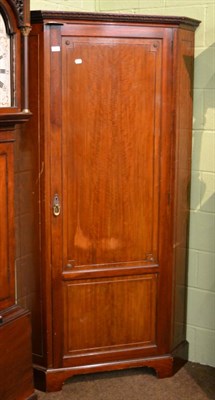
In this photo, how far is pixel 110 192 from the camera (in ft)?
9.92

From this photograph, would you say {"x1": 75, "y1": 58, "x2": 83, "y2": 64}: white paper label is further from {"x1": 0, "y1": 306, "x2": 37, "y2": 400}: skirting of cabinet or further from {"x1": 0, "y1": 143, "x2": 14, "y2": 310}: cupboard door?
{"x1": 0, "y1": 306, "x2": 37, "y2": 400}: skirting of cabinet

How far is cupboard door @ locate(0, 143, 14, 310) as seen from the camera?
101 inches

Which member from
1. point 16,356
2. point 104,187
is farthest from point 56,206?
point 16,356

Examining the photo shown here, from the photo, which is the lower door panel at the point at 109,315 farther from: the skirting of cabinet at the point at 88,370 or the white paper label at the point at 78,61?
the white paper label at the point at 78,61

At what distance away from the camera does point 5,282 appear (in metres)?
2.62

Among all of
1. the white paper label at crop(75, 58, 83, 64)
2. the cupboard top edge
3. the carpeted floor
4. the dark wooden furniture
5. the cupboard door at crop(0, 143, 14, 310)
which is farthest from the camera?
the carpeted floor

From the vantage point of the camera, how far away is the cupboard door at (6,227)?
255 cm

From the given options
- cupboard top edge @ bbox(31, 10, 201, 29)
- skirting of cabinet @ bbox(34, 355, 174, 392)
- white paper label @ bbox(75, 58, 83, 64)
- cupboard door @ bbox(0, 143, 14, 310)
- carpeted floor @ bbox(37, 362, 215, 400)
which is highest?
cupboard top edge @ bbox(31, 10, 201, 29)

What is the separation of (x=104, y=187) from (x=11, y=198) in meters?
0.57

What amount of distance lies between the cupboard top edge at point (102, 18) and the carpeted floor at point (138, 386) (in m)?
1.84

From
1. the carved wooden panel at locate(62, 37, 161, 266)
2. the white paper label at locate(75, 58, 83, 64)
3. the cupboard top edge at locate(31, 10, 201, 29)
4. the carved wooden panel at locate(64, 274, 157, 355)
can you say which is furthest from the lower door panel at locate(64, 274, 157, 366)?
the cupboard top edge at locate(31, 10, 201, 29)

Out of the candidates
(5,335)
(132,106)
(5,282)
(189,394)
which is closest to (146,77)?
(132,106)

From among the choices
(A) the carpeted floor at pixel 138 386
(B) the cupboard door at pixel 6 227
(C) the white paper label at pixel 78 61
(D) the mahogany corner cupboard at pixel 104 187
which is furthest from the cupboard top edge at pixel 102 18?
(A) the carpeted floor at pixel 138 386

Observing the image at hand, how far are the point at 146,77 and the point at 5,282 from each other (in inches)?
47.4
